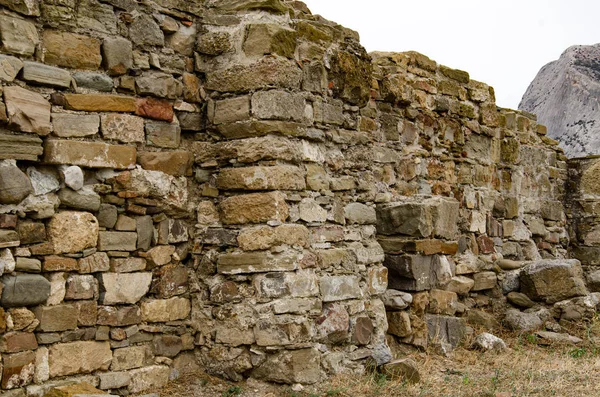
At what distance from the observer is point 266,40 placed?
439 cm

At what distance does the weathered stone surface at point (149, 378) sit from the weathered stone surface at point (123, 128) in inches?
59.5

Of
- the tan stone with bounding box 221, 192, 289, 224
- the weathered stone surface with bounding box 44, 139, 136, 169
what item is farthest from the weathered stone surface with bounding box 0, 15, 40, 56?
the tan stone with bounding box 221, 192, 289, 224

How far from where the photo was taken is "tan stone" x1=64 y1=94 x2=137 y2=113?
3.92 metres

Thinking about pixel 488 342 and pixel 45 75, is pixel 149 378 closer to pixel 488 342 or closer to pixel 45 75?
pixel 45 75

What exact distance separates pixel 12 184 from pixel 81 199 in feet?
1.40

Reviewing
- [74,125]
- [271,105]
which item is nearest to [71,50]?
[74,125]

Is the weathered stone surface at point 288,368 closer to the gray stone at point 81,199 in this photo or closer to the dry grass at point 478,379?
the dry grass at point 478,379

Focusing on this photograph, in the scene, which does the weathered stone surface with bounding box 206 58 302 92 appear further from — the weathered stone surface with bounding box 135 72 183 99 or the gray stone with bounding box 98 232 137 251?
the gray stone with bounding box 98 232 137 251

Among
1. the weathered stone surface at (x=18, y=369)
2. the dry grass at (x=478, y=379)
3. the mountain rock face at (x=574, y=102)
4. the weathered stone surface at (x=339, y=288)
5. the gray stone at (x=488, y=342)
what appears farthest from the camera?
the mountain rock face at (x=574, y=102)

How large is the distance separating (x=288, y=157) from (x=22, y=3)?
1.90m

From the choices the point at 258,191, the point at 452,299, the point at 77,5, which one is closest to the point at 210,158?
the point at 258,191

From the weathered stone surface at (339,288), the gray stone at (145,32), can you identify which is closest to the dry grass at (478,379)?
the weathered stone surface at (339,288)

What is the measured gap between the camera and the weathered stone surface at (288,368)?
4160mm

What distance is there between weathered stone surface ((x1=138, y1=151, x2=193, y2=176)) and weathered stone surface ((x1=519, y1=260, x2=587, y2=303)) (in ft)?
13.4
